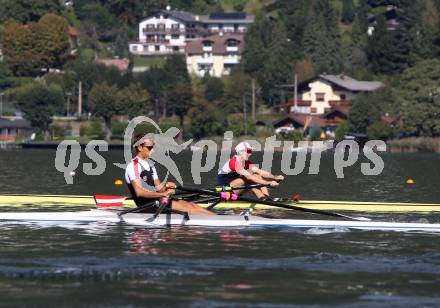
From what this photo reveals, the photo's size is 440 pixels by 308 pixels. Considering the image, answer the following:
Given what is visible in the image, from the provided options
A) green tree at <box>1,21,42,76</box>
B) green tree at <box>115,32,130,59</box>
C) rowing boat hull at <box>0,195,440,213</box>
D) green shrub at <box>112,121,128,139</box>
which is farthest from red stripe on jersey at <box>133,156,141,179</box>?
green tree at <box>115,32,130,59</box>

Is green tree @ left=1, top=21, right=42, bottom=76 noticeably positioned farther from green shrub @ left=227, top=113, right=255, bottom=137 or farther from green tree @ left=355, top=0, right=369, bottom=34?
green tree @ left=355, top=0, right=369, bottom=34

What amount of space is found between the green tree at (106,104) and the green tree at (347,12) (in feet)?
207

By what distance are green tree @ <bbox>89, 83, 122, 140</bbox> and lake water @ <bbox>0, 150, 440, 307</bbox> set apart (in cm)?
10086

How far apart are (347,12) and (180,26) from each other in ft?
92.1

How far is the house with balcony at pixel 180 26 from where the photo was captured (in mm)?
194875

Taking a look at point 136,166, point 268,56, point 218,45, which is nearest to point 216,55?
point 218,45

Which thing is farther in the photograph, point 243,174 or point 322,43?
point 322,43

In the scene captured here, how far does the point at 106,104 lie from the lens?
420 ft

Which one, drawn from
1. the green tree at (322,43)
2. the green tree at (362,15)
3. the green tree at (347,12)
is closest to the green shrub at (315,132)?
the green tree at (322,43)

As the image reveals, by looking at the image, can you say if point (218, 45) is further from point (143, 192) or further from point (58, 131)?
point (143, 192)

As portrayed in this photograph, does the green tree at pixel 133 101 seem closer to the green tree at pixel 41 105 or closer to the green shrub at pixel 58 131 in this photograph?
the green shrub at pixel 58 131

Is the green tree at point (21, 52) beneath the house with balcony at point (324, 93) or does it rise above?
above

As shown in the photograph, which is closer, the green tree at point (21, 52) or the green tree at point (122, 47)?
the green tree at point (21, 52)

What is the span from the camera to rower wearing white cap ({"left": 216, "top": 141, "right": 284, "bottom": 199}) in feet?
90.7
